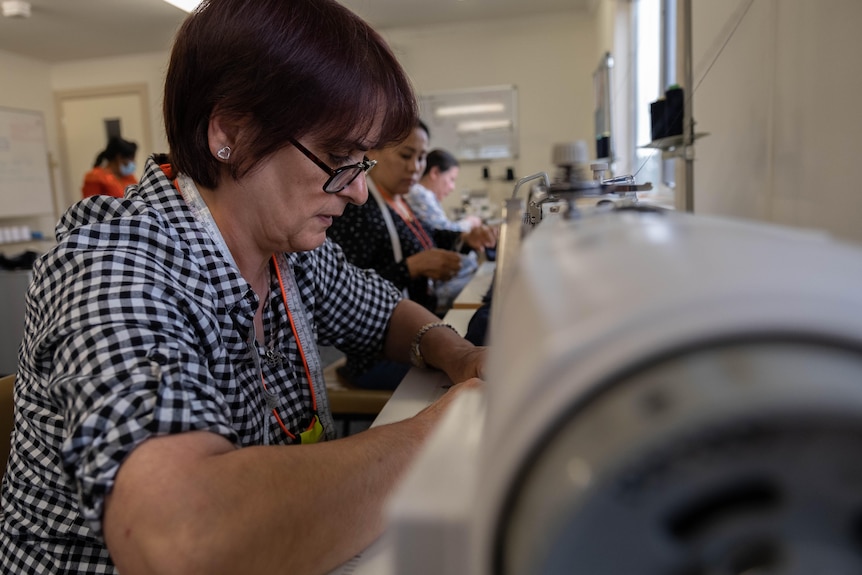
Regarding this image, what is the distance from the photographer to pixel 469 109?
5.52 metres

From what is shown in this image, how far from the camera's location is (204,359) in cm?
70

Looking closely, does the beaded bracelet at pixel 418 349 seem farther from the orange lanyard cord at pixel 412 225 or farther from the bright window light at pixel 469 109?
the bright window light at pixel 469 109

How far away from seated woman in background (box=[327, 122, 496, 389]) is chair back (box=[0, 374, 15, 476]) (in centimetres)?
78

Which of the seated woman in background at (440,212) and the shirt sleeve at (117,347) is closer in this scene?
the shirt sleeve at (117,347)

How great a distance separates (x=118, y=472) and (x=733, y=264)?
48 centimetres

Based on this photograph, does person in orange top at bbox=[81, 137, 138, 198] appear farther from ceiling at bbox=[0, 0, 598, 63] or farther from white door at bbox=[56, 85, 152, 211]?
white door at bbox=[56, 85, 152, 211]

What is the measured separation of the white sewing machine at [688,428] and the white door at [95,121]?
6424 millimetres

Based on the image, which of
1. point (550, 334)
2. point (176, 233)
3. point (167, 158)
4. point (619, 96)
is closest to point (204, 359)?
point (176, 233)

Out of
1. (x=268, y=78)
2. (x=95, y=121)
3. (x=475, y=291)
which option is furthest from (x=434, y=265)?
(x=95, y=121)

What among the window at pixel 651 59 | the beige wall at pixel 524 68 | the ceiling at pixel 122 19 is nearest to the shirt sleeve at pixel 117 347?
the window at pixel 651 59

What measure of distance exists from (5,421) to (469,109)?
504 cm

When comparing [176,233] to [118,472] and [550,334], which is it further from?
[550,334]

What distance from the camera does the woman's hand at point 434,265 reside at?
1.99m

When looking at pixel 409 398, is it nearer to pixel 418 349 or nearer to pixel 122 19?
pixel 418 349
